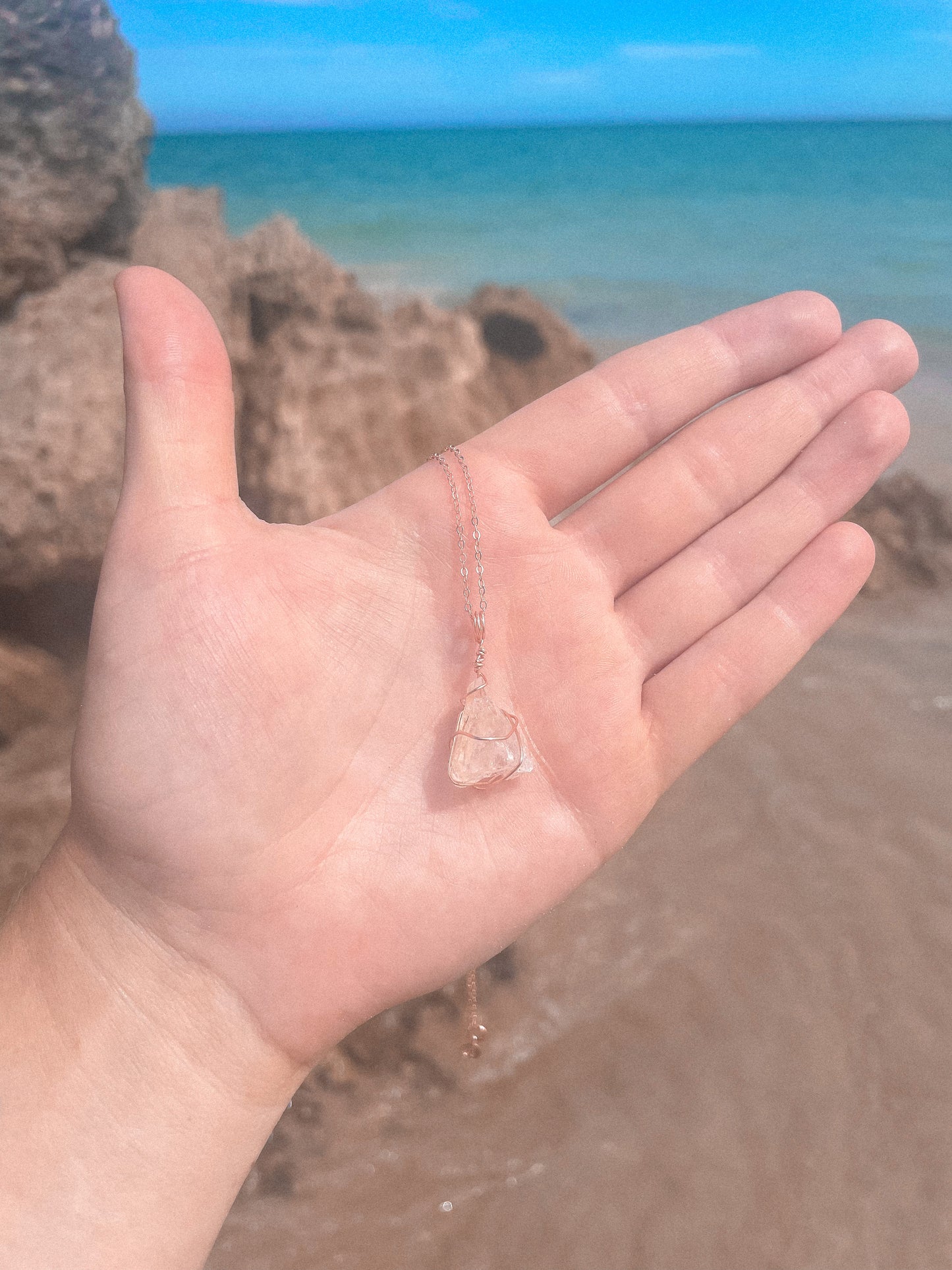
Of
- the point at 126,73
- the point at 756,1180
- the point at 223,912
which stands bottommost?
the point at 756,1180

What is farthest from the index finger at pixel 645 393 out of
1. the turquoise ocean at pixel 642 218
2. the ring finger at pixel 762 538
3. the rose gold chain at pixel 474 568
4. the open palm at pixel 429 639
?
the turquoise ocean at pixel 642 218

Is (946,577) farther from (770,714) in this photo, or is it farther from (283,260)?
(283,260)

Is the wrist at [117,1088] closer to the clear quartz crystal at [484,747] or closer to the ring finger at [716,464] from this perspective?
the clear quartz crystal at [484,747]

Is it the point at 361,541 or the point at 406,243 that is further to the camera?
the point at 406,243

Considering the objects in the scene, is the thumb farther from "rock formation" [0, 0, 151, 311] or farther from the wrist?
"rock formation" [0, 0, 151, 311]

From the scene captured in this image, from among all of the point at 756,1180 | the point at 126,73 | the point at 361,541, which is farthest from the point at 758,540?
the point at 126,73

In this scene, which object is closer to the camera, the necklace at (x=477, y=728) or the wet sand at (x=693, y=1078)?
the necklace at (x=477, y=728)

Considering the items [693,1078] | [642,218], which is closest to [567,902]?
[693,1078]
